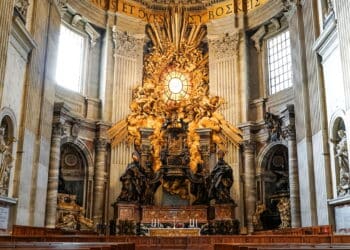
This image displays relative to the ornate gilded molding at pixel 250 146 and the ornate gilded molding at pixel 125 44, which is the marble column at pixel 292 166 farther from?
the ornate gilded molding at pixel 125 44

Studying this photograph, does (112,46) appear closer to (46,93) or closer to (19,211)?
(46,93)

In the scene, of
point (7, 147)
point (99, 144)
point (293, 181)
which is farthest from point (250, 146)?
point (7, 147)

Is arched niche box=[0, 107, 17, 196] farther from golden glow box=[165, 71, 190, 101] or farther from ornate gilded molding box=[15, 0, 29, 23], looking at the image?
golden glow box=[165, 71, 190, 101]

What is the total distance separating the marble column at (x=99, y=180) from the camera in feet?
47.2

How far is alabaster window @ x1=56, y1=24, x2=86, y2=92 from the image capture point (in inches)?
592

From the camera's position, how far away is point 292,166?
12.7 meters

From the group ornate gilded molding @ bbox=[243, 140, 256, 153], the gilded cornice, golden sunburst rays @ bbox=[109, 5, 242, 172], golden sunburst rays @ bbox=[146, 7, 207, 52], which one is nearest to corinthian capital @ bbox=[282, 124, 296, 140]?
ornate gilded molding @ bbox=[243, 140, 256, 153]

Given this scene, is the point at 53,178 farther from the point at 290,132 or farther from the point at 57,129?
the point at 290,132

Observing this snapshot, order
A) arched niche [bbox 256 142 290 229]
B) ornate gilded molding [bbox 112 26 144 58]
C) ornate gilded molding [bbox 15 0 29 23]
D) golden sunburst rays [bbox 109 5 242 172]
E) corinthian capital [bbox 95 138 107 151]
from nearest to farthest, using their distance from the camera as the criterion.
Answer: ornate gilded molding [bbox 15 0 29 23] < arched niche [bbox 256 142 290 229] < corinthian capital [bbox 95 138 107 151] < golden sunburst rays [bbox 109 5 242 172] < ornate gilded molding [bbox 112 26 144 58]

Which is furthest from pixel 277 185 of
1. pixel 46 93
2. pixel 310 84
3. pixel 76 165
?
pixel 46 93

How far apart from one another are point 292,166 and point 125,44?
7.69m

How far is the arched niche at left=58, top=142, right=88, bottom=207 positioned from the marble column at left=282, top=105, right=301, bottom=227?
6632mm

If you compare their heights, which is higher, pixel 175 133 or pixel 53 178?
pixel 175 133

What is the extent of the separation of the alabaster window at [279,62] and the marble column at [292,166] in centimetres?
203
